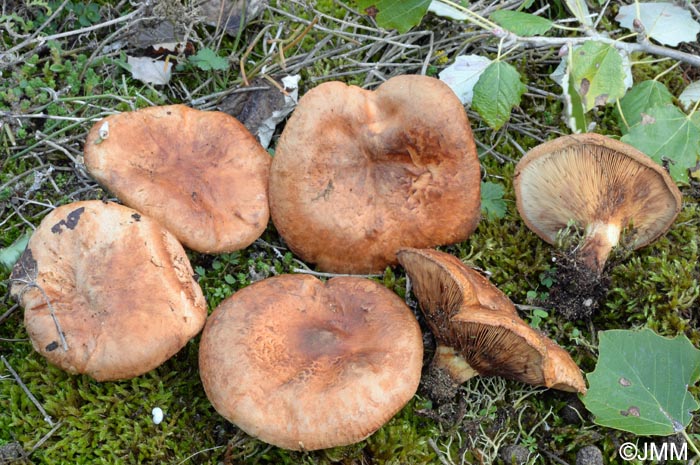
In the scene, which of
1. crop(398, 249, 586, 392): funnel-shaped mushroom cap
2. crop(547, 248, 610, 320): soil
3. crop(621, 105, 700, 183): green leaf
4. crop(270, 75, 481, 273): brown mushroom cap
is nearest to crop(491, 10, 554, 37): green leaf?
crop(270, 75, 481, 273): brown mushroom cap

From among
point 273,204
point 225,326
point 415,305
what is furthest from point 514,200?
point 225,326

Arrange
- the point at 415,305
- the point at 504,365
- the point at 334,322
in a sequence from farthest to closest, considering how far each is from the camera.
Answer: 1. the point at 415,305
2. the point at 334,322
3. the point at 504,365

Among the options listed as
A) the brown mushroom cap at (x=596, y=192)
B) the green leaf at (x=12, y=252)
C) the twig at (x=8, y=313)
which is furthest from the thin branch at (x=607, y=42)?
the twig at (x=8, y=313)

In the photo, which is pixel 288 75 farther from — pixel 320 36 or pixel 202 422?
pixel 202 422

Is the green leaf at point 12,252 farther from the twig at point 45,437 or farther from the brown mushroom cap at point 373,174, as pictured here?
the brown mushroom cap at point 373,174

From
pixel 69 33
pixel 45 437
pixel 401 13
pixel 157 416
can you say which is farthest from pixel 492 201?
pixel 69 33
